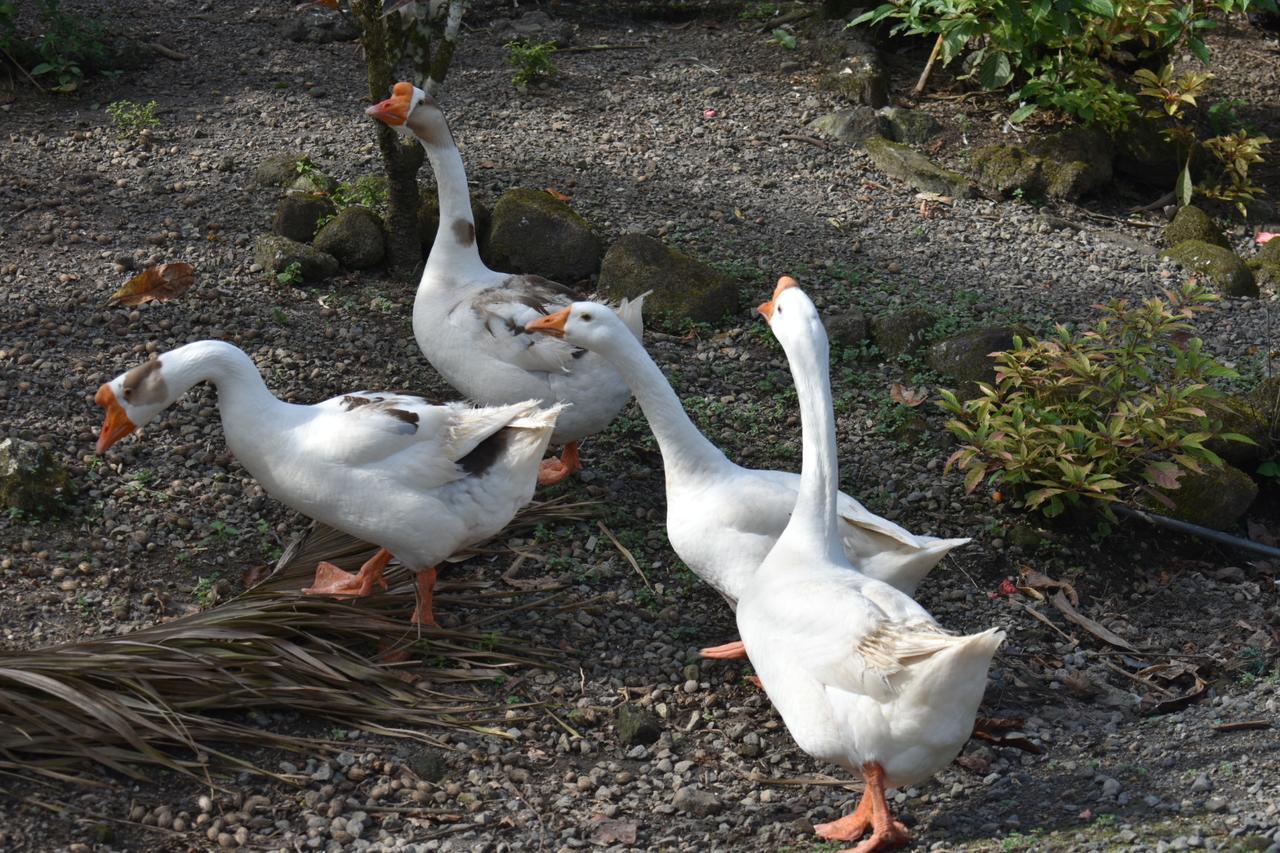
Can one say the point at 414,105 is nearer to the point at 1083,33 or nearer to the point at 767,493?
the point at 767,493

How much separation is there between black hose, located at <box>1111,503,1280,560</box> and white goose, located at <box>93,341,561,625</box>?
8.68 ft

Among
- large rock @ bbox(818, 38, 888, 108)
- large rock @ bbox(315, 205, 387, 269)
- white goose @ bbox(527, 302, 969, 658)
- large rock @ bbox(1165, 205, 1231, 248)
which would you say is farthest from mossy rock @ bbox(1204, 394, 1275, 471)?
large rock @ bbox(315, 205, 387, 269)

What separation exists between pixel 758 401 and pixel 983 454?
123 cm

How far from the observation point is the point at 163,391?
4.47 m

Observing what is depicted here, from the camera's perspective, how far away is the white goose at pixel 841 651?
3426mm

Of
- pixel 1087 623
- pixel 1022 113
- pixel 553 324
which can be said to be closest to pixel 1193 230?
pixel 1022 113

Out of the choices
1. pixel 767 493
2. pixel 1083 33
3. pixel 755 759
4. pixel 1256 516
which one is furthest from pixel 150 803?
pixel 1083 33

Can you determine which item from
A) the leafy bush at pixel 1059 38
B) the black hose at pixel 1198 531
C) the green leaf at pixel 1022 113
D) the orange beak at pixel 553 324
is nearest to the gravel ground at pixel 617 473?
the black hose at pixel 1198 531

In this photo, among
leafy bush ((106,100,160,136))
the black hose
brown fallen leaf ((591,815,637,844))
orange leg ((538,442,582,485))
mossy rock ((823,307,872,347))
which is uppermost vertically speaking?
leafy bush ((106,100,160,136))

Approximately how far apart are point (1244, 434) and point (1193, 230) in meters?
2.44

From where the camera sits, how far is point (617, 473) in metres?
5.76

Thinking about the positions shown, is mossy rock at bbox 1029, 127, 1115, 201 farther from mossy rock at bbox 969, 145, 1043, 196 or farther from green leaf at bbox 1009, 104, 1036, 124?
green leaf at bbox 1009, 104, 1036, 124

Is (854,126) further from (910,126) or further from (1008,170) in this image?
(1008,170)

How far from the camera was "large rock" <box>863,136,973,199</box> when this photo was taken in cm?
809
